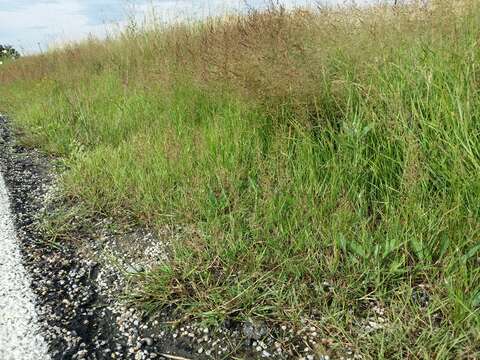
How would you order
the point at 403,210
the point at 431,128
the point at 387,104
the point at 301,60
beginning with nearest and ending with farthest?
1. the point at 403,210
2. the point at 431,128
3. the point at 387,104
4. the point at 301,60

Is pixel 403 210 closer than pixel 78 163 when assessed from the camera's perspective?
Yes

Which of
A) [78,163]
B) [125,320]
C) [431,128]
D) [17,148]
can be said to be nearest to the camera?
[125,320]

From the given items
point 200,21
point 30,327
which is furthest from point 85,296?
point 200,21

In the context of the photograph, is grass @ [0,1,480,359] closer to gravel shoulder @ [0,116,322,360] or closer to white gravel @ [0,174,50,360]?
gravel shoulder @ [0,116,322,360]

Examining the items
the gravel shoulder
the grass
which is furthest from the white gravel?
the grass

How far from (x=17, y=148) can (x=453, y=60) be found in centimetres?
454

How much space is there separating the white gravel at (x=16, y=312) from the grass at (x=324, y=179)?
0.44 m

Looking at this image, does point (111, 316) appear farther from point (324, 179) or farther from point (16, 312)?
point (324, 179)

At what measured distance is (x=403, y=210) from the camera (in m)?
1.83

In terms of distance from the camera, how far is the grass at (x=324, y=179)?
5.26 feet

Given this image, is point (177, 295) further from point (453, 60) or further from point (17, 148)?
point (17, 148)

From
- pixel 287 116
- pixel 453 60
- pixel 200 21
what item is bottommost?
pixel 287 116

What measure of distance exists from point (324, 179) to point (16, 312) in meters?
1.68

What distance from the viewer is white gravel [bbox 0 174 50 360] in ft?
4.91
